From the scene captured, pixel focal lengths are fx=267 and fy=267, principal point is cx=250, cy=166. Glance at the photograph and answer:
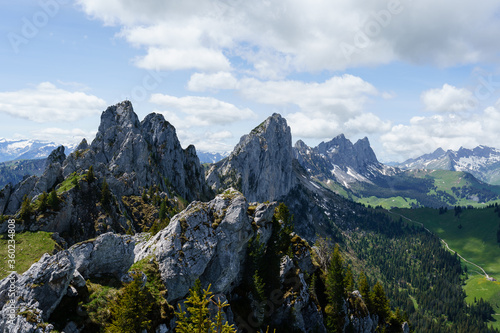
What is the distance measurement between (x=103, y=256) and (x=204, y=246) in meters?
15.1

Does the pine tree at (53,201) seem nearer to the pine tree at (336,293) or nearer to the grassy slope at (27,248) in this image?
the grassy slope at (27,248)

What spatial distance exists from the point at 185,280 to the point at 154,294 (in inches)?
201

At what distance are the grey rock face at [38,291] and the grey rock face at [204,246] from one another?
14.0 metres

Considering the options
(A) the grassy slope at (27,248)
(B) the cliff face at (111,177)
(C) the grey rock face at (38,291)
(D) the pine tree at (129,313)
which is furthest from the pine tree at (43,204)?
(D) the pine tree at (129,313)

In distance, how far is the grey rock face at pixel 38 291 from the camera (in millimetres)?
21312

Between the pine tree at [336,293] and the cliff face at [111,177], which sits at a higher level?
the cliff face at [111,177]

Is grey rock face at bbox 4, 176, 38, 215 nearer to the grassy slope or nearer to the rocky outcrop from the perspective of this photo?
the rocky outcrop

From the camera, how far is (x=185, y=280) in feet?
125

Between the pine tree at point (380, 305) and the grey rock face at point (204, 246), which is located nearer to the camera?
the grey rock face at point (204, 246)

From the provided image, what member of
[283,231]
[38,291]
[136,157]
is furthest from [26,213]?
[136,157]

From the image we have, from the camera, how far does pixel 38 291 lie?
23.5 metres

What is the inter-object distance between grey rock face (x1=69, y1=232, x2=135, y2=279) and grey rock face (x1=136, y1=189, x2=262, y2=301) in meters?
5.52

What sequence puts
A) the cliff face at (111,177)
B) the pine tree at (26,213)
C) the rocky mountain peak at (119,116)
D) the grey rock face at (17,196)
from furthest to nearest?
the rocky mountain peak at (119,116), the grey rock face at (17,196), the cliff face at (111,177), the pine tree at (26,213)

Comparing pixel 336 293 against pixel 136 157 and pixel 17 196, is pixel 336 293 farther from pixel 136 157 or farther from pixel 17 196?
pixel 136 157
